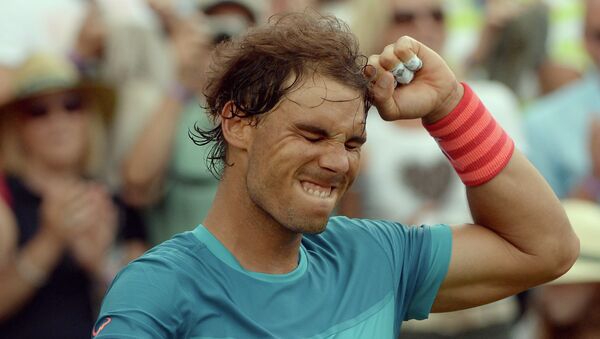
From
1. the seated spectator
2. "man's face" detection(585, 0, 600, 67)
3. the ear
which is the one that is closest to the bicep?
the ear

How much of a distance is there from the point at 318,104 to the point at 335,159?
5.7 inches

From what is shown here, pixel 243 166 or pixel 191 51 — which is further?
pixel 191 51

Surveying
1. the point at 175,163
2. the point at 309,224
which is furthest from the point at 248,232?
the point at 175,163

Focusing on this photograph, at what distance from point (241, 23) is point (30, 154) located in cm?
139

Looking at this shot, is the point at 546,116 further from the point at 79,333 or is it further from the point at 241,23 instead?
the point at 79,333

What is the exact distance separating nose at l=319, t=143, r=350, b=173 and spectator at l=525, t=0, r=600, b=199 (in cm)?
323

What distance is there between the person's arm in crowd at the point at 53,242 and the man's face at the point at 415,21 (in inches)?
64.2

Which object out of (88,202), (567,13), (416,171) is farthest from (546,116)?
(567,13)

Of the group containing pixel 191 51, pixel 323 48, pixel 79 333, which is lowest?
pixel 79 333

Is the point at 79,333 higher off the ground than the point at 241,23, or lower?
lower

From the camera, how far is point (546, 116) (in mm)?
7020

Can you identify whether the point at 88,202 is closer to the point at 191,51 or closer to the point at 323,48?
the point at 191,51

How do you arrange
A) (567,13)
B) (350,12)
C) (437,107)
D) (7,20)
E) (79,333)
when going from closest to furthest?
(437,107), (79,333), (7,20), (350,12), (567,13)

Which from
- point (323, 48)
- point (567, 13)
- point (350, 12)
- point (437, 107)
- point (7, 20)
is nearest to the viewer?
point (323, 48)
